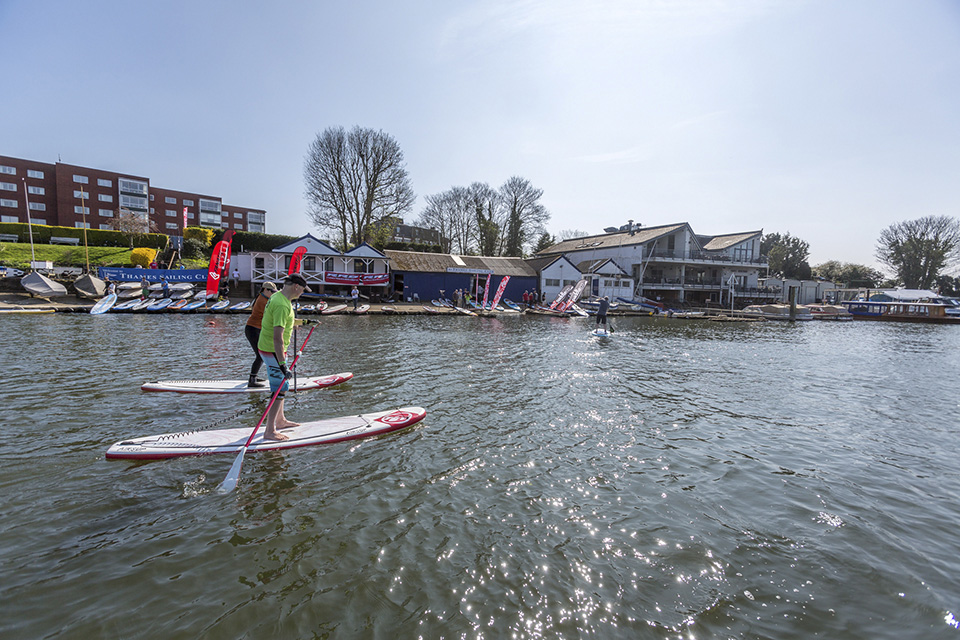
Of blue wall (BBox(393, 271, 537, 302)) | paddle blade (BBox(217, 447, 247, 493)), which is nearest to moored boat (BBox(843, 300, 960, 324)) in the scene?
blue wall (BBox(393, 271, 537, 302))

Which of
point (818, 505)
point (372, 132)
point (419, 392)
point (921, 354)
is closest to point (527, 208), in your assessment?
point (372, 132)

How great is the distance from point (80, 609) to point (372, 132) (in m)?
47.7

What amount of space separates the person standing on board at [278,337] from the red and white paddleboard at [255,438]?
11.3 inches

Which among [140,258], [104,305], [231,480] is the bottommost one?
[231,480]

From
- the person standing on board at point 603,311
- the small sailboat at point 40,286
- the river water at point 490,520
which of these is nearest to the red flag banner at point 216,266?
the small sailboat at point 40,286

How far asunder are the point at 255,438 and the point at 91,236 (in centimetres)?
5286

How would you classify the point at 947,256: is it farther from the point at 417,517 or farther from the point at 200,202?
the point at 200,202

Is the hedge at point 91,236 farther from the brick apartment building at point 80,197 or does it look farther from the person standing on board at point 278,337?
the person standing on board at point 278,337

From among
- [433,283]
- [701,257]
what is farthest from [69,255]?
[701,257]

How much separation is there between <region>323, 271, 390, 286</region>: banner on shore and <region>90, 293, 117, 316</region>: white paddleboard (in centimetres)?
1391

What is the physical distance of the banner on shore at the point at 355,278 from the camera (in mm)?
36219

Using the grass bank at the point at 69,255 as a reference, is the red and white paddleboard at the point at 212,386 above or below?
below

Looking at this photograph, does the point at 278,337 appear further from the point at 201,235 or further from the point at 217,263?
the point at 201,235

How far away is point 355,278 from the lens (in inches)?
1441
